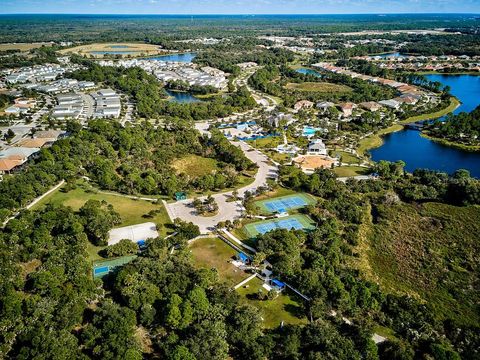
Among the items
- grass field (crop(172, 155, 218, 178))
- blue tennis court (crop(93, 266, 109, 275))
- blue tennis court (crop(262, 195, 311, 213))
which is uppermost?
blue tennis court (crop(93, 266, 109, 275))

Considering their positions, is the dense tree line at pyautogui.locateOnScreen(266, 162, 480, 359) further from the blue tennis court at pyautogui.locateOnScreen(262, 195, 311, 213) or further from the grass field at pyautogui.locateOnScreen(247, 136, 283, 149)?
the grass field at pyautogui.locateOnScreen(247, 136, 283, 149)

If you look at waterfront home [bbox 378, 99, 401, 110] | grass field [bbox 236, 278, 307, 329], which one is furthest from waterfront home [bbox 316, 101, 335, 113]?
grass field [bbox 236, 278, 307, 329]

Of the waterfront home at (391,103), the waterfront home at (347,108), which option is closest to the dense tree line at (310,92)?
the waterfront home at (391,103)

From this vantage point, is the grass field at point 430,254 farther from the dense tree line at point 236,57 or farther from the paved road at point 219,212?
the dense tree line at point 236,57

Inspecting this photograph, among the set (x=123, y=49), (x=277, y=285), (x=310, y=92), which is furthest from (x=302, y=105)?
(x=123, y=49)

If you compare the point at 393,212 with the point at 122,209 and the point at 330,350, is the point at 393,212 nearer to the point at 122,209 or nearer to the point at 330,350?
the point at 330,350
